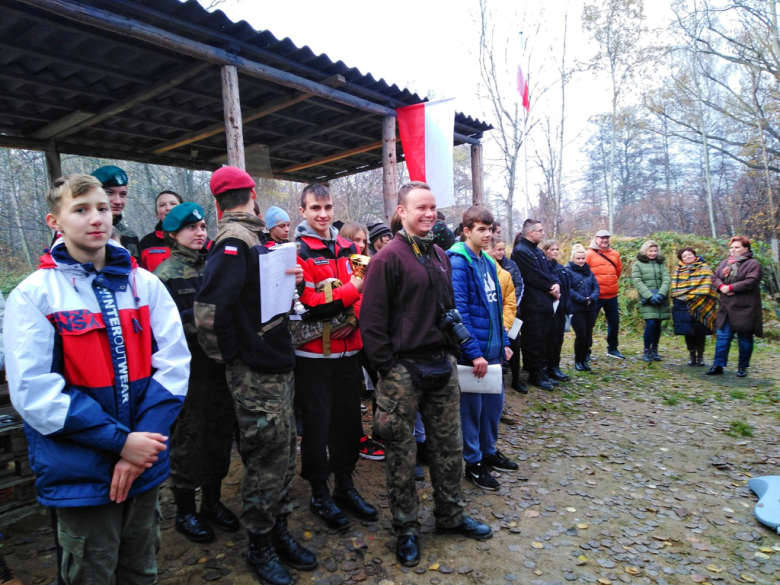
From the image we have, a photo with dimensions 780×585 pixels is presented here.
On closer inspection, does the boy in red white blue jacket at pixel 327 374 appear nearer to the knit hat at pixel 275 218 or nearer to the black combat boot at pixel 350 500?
the black combat boot at pixel 350 500

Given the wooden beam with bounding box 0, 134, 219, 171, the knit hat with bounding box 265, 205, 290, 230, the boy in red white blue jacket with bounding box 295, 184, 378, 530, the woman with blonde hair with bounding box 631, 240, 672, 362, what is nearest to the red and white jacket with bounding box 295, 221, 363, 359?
the boy in red white blue jacket with bounding box 295, 184, 378, 530

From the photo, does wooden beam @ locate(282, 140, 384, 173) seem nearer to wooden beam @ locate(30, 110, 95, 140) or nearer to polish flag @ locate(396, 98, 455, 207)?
polish flag @ locate(396, 98, 455, 207)

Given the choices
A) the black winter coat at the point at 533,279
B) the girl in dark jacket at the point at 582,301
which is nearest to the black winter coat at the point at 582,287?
the girl in dark jacket at the point at 582,301

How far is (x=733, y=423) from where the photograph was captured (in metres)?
5.07

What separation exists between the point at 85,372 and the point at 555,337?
6.05m

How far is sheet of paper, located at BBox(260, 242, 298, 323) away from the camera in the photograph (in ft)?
8.13

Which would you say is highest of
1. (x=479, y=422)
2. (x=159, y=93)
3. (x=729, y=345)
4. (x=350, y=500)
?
(x=159, y=93)

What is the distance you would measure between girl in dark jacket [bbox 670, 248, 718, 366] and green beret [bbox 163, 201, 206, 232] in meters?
7.50

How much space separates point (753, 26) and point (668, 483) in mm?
20789

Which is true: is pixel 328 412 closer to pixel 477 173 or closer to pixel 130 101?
pixel 130 101

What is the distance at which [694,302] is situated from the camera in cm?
727

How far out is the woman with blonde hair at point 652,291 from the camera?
7703 mm

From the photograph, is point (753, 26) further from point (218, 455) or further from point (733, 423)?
point (218, 455)

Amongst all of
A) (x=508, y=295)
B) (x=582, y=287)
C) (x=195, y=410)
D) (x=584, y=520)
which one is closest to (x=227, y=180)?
(x=195, y=410)
